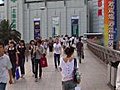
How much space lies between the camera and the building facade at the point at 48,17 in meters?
89.0

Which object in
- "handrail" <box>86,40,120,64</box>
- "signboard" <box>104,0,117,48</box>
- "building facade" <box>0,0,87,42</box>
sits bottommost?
"handrail" <box>86,40,120,64</box>

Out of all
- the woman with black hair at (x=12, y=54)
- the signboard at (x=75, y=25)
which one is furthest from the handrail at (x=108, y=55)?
the signboard at (x=75, y=25)

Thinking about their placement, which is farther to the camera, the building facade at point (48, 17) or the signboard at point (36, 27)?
the signboard at point (36, 27)

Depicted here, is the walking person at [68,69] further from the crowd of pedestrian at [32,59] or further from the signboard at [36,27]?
the signboard at [36,27]

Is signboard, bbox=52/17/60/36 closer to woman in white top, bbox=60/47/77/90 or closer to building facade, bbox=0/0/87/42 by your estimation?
building facade, bbox=0/0/87/42

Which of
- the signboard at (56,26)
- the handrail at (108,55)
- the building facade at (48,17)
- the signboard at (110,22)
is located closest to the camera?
the handrail at (108,55)

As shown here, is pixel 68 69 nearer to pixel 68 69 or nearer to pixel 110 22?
pixel 68 69

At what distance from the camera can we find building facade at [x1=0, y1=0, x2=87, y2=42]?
8904cm

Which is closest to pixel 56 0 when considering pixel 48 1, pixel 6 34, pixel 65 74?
pixel 48 1

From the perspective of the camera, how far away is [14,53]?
14.6m

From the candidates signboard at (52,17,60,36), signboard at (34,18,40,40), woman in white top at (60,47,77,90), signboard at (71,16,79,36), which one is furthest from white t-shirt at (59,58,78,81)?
signboard at (34,18,40,40)

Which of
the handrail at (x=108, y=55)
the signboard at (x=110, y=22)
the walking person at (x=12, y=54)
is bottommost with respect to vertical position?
the handrail at (x=108, y=55)

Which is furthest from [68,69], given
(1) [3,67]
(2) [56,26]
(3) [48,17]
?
(3) [48,17]

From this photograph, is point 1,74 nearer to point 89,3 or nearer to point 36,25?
point 36,25
